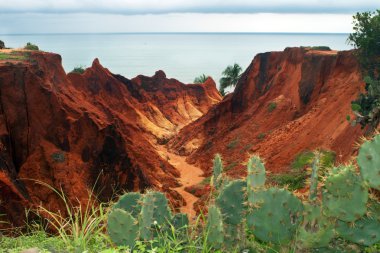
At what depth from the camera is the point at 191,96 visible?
6247 centimetres

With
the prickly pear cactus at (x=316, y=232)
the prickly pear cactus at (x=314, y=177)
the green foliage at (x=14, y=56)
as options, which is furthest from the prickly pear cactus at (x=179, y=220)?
the green foliage at (x=14, y=56)

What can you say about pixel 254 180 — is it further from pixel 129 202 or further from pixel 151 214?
pixel 129 202

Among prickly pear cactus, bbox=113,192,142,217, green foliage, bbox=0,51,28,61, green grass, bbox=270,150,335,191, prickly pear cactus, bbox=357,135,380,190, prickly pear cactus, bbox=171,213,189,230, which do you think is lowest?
green grass, bbox=270,150,335,191

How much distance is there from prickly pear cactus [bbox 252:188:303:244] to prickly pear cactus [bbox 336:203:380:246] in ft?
1.52

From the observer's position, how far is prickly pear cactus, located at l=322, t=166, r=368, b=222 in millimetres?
4500

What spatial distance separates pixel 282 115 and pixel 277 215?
3252cm

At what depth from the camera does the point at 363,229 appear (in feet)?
15.6

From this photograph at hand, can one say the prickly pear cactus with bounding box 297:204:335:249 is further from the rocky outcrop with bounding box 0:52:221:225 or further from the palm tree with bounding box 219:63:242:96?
the palm tree with bounding box 219:63:242:96

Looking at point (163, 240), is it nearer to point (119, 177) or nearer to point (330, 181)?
point (330, 181)

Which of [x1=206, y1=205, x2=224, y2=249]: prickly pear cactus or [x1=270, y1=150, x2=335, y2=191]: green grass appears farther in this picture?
[x1=270, y1=150, x2=335, y2=191]: green grass

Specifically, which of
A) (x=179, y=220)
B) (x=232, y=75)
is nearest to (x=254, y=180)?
(x=179, y=220)

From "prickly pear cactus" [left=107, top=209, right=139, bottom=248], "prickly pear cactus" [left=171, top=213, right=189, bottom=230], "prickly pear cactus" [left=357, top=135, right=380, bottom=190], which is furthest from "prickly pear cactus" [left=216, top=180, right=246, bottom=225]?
"prickly pear cactus" [left=357, top=135, right=380, bottom=190]

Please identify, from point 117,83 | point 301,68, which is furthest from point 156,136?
point 301,68

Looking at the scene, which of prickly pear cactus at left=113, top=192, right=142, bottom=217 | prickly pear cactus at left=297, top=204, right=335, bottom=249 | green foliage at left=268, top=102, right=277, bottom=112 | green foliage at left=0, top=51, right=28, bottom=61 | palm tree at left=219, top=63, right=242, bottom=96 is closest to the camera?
prickly pear cactus at left=297, top=204, right=335, bottom=249
